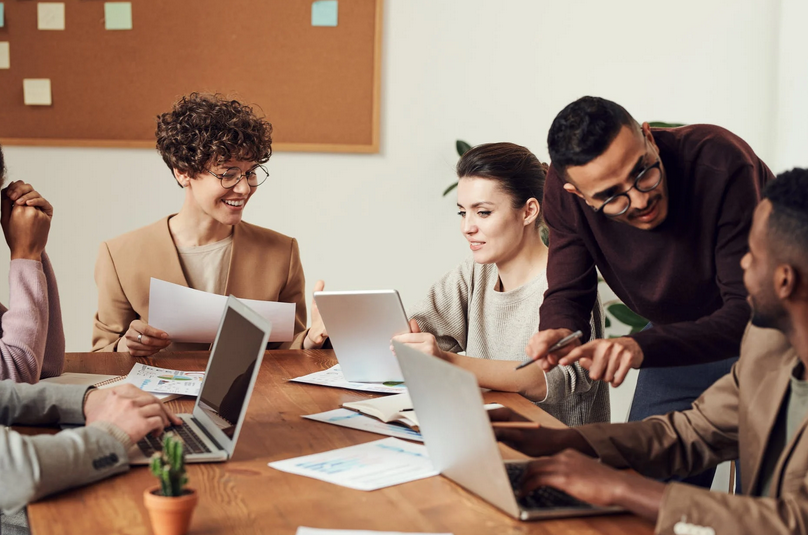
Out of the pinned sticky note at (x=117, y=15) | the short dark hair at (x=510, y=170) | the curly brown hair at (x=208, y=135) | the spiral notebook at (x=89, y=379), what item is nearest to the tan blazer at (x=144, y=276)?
the curly brown hair at (x=208, y=135)

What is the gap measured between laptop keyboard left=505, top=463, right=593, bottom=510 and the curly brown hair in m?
1.48

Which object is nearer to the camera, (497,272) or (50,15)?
(497,272)

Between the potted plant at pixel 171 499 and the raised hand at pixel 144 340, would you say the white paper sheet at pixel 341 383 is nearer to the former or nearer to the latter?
the raised hand at pixel 144 340

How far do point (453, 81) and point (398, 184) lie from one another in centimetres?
49

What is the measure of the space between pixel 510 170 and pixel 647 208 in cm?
59

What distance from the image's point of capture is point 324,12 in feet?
10.7

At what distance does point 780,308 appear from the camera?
1.10 m

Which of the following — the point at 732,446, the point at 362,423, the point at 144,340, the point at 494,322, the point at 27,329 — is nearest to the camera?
the point at 732,446

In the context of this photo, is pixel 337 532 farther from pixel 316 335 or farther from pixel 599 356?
pixel 316 335

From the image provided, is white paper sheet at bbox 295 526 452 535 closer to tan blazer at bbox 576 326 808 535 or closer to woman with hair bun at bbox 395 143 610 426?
tan blazer at bbox 576 326 808 535

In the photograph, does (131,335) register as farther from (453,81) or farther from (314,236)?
(453,81)

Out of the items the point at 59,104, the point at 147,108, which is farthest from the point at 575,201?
the point at 59,104

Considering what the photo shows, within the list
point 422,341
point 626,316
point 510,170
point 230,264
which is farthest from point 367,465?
point 626,316

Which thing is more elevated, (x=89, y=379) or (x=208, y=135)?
(x=208, y=135)
